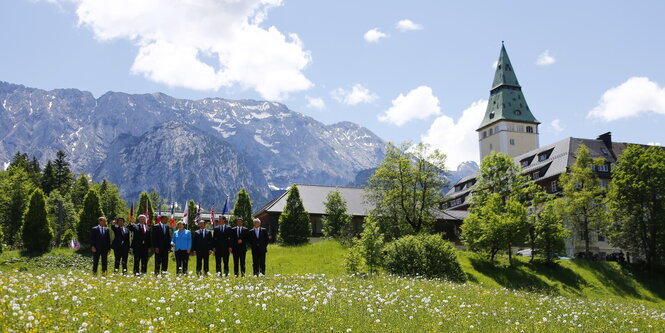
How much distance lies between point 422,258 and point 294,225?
774 inches

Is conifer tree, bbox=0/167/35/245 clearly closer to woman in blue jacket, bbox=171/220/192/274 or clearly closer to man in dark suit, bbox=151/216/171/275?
man in dark suit, bbox=151/216/171/275

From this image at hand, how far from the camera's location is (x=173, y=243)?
2147 cm

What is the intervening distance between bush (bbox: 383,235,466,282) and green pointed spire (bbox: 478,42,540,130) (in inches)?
3587

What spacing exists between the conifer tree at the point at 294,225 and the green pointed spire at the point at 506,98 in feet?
255

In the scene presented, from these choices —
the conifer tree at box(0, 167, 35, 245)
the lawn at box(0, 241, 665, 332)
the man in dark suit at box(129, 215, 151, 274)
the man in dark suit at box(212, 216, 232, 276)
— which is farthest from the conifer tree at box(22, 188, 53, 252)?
the lawn at box(0, 241, 665, 332)

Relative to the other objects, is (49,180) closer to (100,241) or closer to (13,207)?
(13,207)

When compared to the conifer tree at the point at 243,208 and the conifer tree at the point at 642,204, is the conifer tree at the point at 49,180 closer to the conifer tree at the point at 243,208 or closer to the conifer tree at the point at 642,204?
the conifer tree at the point at 243,208

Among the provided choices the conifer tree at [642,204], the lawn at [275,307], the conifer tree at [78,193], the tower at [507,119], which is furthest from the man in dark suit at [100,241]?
the tower at [507,119]

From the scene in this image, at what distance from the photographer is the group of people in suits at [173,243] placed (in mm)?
A: 20484

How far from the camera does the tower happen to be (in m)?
115

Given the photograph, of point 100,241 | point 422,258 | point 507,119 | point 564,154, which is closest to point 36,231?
point 100,241

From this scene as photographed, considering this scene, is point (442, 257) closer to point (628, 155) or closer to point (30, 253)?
point (30, 253)

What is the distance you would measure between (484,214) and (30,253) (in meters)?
32.9

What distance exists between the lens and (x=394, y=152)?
163 feet
